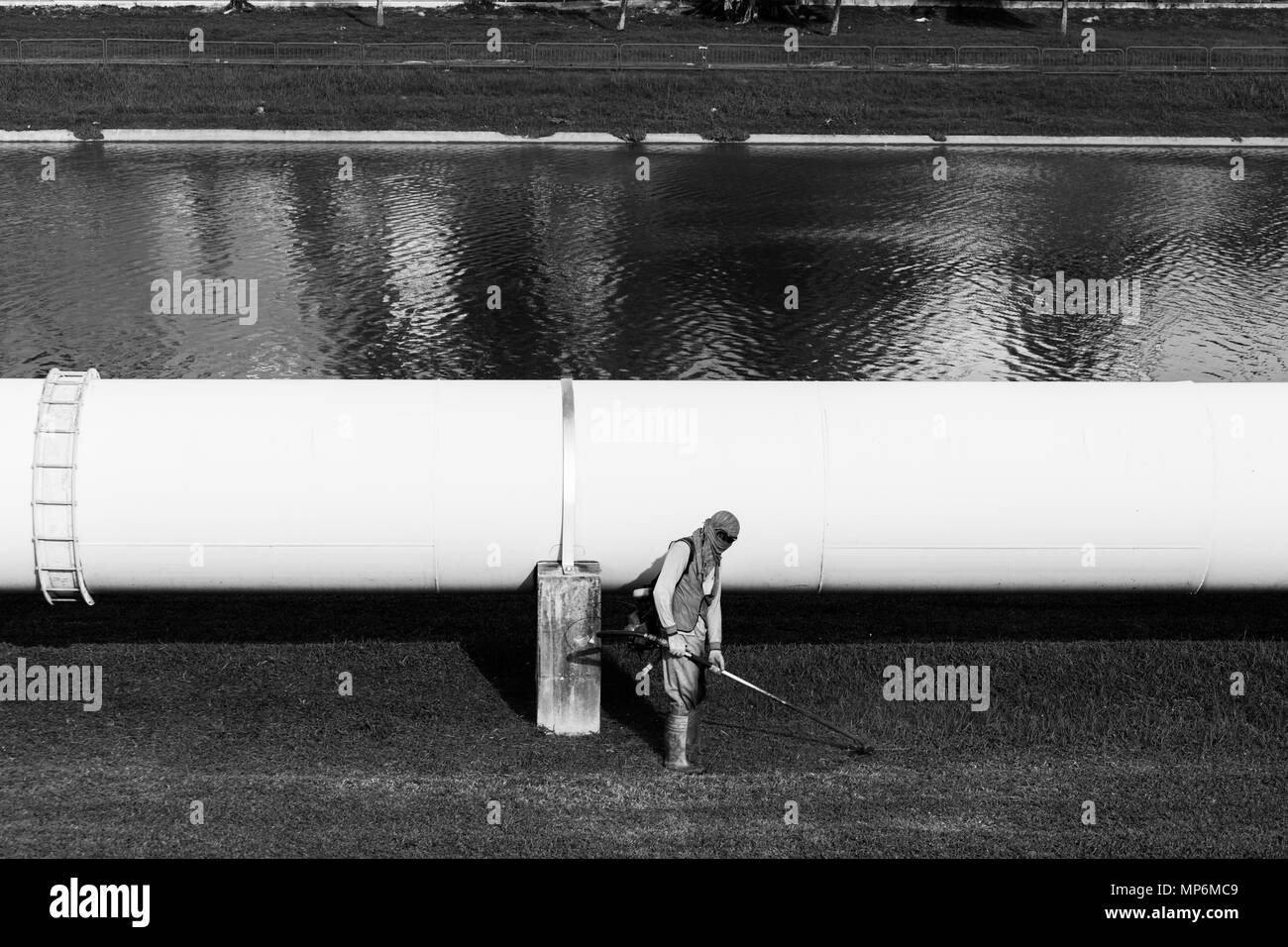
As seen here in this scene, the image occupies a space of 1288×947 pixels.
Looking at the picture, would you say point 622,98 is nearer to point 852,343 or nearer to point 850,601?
point 852,343

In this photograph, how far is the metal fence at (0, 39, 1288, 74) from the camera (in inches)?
1975

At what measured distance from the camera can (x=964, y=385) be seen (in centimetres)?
1238

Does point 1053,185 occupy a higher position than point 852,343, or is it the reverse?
point 1053,185

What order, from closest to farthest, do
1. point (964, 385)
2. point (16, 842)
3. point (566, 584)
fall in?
point (16, 842), point (566, 584), point (964, 385)

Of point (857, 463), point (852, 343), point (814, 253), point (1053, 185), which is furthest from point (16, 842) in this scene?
point (1053, 185)

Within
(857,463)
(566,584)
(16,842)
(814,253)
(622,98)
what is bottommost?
(16,842)

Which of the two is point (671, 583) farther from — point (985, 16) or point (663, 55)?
point (985, 16)

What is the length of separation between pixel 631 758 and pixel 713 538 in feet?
5.78

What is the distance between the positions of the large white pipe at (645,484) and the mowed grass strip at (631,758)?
986 mm

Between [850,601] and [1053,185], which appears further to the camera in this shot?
[1053,185]

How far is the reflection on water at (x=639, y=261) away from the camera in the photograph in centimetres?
2598

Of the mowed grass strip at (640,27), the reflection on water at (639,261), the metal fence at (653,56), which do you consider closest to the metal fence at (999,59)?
the metal fence at (653,56)

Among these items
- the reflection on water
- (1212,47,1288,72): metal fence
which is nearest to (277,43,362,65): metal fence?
the reflection on water

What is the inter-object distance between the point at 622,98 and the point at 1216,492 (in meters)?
37.9
